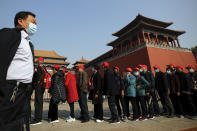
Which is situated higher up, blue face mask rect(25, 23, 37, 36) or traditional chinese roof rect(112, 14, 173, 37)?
traditional chinese roof rect(112, 14, 173, 37)

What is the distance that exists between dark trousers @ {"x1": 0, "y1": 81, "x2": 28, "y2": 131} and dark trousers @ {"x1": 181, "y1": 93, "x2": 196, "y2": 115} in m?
4.64

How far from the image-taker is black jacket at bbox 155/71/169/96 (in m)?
4.21

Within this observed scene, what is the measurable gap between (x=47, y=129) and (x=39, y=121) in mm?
758

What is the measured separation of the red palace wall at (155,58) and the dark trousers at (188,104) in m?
11.3

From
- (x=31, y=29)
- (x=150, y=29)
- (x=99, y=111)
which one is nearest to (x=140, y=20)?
(x=150, y=29)

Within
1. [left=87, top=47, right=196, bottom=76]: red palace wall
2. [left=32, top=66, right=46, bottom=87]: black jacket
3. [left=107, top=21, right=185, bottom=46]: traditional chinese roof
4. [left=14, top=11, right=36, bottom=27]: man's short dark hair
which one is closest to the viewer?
[left=14, top=11, right=36, bottom=27]: man's short dark hair

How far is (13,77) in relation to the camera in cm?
111

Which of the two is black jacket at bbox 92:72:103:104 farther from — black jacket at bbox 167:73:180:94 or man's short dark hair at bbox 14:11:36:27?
man's short dark hair at bbox 14:11:36:27

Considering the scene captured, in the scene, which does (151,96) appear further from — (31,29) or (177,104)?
(31,29)

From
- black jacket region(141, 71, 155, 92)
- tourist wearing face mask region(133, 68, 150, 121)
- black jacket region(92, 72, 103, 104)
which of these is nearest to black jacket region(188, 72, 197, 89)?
black jacket region(141, 71, 155, 92)

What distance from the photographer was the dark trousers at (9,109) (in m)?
0.97

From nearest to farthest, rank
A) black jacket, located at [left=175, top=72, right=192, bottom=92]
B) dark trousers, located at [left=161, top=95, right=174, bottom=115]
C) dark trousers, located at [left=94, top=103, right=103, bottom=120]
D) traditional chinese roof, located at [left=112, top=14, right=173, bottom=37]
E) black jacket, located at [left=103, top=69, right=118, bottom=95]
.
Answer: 1. black jacket, located at [left=103, top=69, right=118, bottom=95]
2. dark trousers, located at [left=94, top=103, right=103, bottom=120]
3. dark trousers, located at [left=161, top=95, right=174, bottom=115]
4. black jacket, located at [left=175, top=72, right=192, bottom=92]
5. traditional chinese roof, located at [left=112, top=14, right=173, bottom=37]

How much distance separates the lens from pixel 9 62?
107cm

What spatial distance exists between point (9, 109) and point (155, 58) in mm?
16628
